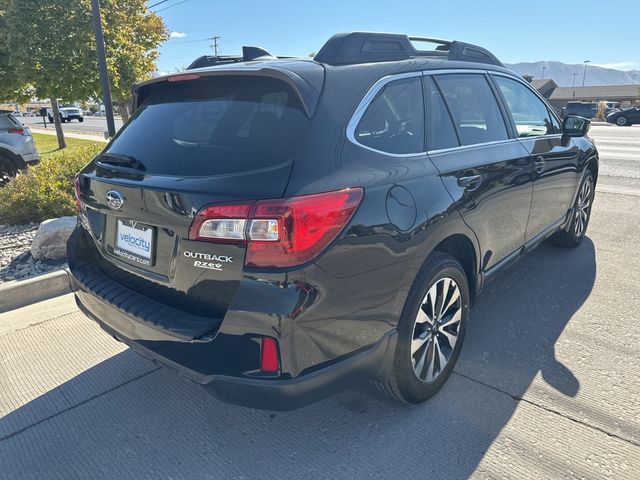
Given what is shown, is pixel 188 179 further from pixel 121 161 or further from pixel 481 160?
pixel 481 160

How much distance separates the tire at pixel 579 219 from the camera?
4.88 meters

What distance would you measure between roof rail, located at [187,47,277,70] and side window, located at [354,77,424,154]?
33.8 inches

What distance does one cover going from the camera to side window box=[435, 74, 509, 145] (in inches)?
115

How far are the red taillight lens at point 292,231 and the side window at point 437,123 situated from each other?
1003 mm

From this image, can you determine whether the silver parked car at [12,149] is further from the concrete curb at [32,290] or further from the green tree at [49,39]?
the concrete curb at [32,290]

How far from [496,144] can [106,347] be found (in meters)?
3.04

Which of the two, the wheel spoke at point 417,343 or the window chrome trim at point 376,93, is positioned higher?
the window chrome trim at point 376,93

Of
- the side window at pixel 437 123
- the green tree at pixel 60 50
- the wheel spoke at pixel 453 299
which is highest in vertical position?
the green tree at pixel 60 50

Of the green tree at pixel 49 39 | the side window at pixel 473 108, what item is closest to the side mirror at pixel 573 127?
the side window at pixel 473 108

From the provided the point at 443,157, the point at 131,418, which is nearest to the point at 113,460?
the point at 131,418

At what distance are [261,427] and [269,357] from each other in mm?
877

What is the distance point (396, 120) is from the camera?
2.46m

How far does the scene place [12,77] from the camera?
41.4 ft

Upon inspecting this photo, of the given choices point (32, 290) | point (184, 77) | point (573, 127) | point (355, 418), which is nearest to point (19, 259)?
point (32, 290)
